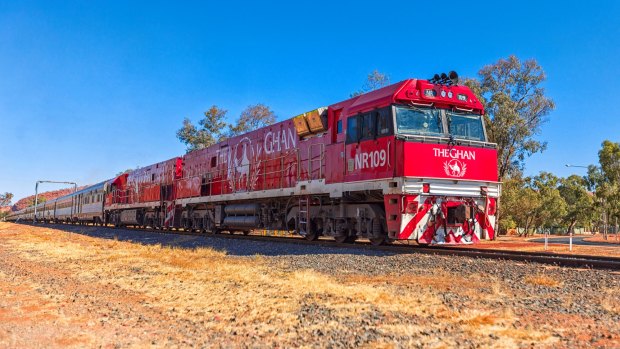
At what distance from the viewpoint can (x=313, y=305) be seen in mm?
5578

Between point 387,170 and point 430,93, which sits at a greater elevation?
point 430,93

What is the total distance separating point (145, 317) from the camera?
526 centimetres

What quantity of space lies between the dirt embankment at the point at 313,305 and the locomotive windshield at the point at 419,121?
339cm

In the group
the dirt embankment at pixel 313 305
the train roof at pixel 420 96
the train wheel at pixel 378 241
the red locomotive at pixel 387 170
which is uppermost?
the train roof at pixel 420 96

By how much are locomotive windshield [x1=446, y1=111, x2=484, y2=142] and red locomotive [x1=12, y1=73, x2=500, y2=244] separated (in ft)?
0.09

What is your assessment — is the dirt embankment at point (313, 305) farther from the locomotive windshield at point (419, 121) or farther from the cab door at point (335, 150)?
the cab door at point (335, 150)

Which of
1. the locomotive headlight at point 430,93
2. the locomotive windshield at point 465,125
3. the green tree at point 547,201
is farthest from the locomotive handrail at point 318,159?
the green tree at point 547,201

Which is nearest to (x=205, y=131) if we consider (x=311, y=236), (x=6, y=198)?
(x=311, y=236)

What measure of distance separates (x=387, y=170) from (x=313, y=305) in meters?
6.08

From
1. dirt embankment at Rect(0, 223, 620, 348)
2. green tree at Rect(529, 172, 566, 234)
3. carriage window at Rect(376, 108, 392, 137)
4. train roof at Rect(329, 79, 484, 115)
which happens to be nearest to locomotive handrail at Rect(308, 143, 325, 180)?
train roof at Rect(329, 79, 484, 115)

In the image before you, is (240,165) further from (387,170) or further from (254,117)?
(254,117)

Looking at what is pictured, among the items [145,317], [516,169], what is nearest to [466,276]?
[145,317]

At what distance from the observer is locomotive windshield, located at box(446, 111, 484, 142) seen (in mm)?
11797

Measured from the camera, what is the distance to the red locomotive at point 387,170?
432 inches
